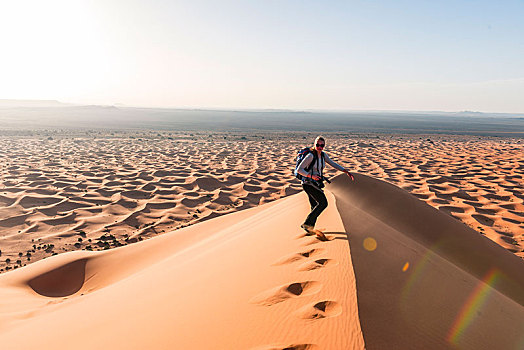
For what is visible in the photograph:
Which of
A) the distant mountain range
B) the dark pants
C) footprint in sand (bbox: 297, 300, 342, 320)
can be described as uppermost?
the dark pants

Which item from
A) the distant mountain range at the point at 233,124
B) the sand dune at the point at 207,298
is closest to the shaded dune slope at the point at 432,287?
the sand dune at the point at 207,298

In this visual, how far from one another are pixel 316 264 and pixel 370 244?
78 cm

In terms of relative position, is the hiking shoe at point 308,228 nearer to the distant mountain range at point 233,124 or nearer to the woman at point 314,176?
the woman at point 314,176

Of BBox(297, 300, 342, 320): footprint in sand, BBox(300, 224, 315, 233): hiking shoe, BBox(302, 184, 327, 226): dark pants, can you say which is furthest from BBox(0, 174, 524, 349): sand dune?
BBox(302, 184, 327, 226): dark pants

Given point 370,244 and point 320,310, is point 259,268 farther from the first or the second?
point 370,244

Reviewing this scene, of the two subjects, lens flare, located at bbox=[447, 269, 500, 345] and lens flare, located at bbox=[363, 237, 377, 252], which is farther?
lens flare, located at bbox=[363, 237, 377, 252]

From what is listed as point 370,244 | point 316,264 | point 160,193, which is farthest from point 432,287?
point 160,193

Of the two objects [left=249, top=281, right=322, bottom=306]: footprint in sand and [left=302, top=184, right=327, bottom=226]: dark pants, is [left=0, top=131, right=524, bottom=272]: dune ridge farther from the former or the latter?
[left=249, top=281, right=322, bottom=306]: footprint in sand

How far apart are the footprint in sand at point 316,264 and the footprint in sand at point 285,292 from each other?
26 centimetres

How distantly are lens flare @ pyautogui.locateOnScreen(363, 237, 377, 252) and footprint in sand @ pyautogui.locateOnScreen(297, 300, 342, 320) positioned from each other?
43.9 inches

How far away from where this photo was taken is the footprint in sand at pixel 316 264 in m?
2.71

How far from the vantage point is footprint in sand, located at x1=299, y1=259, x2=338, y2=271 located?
2709 mm

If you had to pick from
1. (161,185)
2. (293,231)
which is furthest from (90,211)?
(293,231)

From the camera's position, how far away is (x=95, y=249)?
5.45 metres
